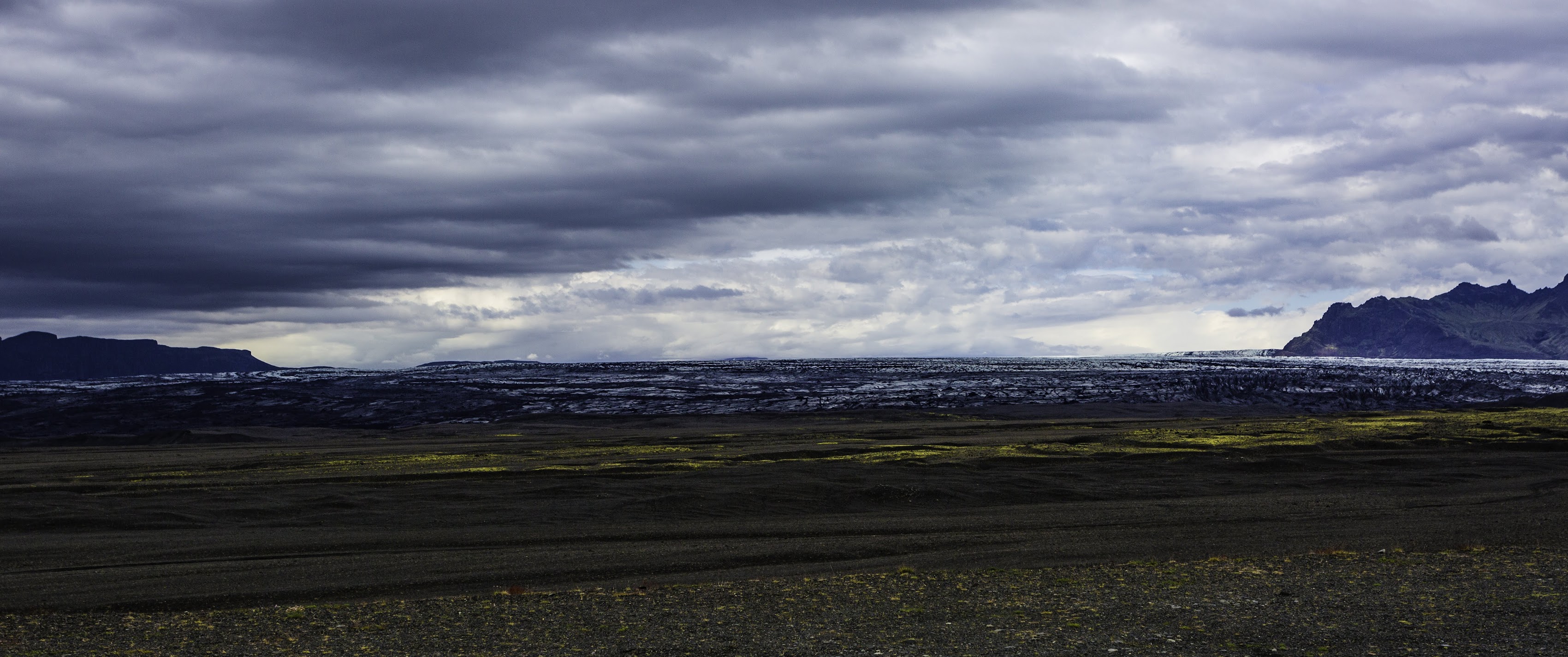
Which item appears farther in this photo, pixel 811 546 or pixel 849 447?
pixel 849 447

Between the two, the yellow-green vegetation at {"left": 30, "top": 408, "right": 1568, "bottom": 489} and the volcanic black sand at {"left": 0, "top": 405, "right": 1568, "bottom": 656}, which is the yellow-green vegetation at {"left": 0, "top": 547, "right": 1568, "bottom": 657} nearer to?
the volcanic black sand at {"left": 0, "top": 405, "right": 1568, "bottom": 656}

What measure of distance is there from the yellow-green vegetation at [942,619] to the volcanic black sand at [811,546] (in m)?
0.07

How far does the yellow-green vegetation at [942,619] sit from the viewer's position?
11.1 metres

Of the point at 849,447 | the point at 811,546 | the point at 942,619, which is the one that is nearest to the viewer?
the point at 942,619

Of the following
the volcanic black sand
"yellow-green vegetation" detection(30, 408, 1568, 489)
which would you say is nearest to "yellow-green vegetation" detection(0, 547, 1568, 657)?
the volcanic black sand

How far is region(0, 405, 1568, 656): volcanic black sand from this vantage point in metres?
12.0

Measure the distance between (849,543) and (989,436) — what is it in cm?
2976

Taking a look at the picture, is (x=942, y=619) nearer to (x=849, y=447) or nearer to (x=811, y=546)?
(x=811, y=546)

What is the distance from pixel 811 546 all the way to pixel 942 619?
23.6ft

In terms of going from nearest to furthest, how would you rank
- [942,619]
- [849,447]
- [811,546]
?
[942,619] < [811,546] < [849,447]

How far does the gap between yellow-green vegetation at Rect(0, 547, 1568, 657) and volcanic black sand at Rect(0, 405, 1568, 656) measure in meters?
0.07

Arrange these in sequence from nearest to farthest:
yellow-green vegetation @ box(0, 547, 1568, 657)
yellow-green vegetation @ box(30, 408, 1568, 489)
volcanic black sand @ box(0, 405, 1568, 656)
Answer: yellow-green vegetation @ box(0, 547, 1568, 657), volcanic black sand @ box(0, 405, 1568, 656), yellow-green vegetation @ box(30, 408, 1568, 489)

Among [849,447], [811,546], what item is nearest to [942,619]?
[811,546]

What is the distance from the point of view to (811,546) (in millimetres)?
19562
